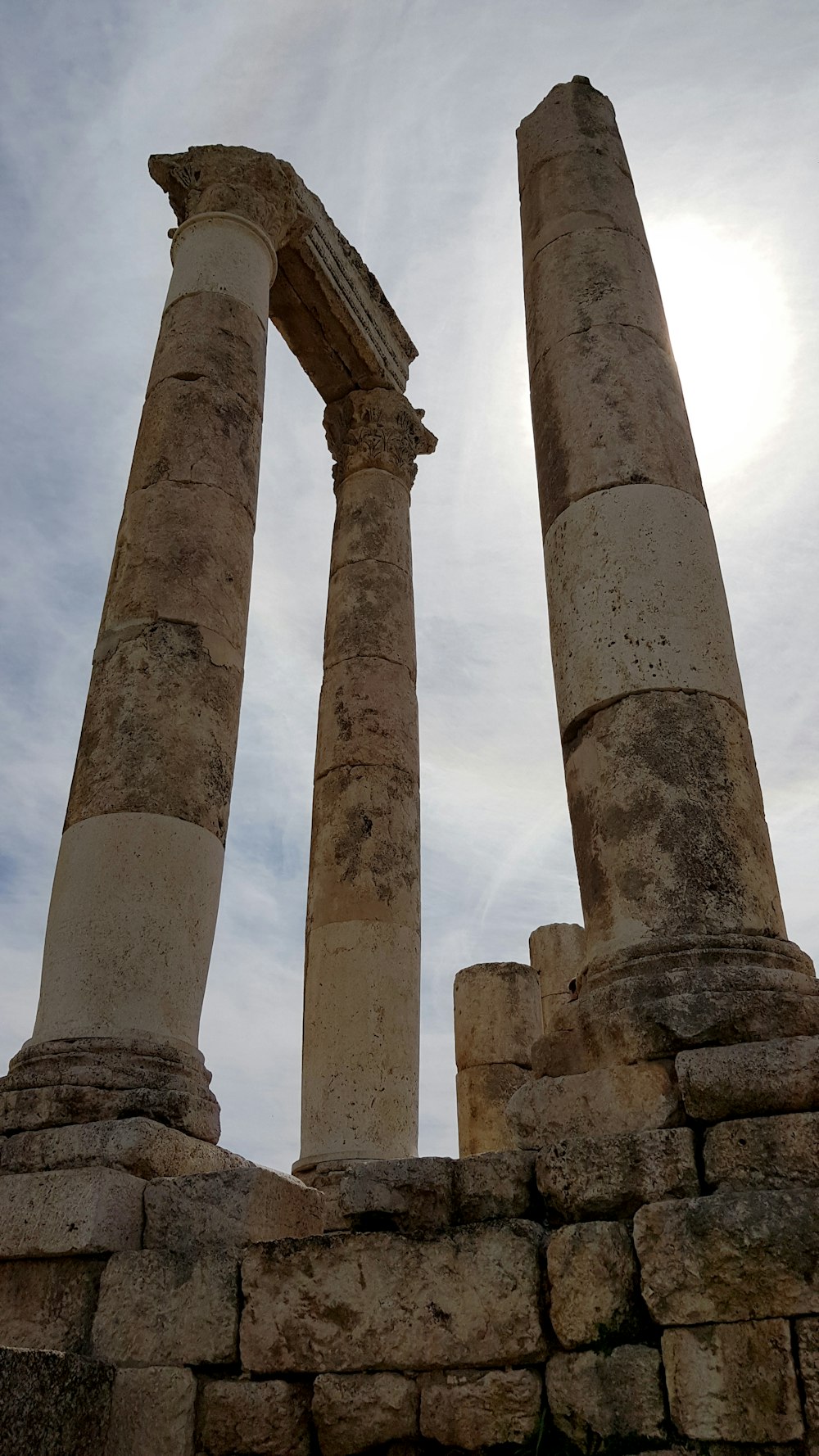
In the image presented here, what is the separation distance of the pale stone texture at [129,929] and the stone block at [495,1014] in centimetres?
1193

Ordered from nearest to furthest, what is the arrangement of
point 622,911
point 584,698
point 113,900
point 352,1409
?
point 352,1409, point 622,911, point 584,698, point 113,900

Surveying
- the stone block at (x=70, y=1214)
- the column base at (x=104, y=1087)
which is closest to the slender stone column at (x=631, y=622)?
A: the column base at (x=104, y=1087)

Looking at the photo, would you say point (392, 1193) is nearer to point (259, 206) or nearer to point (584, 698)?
point (584, 698)

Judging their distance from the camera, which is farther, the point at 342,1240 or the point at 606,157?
the point at 606,157

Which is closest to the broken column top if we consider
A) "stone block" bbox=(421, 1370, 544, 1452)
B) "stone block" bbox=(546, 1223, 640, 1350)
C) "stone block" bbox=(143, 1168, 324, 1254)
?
"stone block" bbox=(143, 1168, 324, 1254)

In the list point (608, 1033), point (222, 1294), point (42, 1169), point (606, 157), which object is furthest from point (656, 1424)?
point (606, 157)

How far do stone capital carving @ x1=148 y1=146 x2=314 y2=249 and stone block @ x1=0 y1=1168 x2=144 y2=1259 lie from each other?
1115 centimetres

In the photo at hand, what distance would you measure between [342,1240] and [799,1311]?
2.28 metres

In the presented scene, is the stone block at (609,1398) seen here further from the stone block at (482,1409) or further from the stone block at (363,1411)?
the stone block at (363,1411)

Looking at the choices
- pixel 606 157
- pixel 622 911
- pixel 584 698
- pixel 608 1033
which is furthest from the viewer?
pixel 606 157

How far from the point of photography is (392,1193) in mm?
5953

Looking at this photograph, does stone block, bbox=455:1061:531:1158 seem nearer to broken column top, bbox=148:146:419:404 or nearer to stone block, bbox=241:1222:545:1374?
broken column top, bbox=148:146:419:404

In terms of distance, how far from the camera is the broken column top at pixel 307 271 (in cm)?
1398

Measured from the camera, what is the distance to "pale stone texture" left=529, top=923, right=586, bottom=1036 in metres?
21.9
